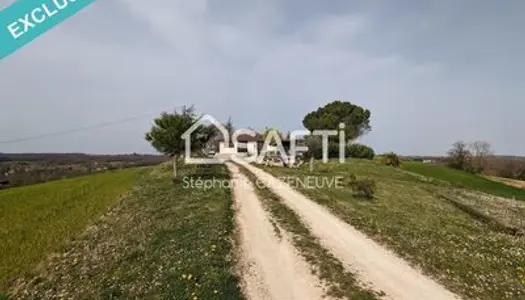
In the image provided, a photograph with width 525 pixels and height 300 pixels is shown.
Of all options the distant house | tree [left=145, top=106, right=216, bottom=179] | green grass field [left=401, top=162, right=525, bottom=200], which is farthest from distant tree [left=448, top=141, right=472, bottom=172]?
tree [left=145, top=106, right=216, bottom=179]

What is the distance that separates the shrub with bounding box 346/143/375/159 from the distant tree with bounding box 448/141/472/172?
24568 millimetres

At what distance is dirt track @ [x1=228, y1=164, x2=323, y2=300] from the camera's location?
1036 centimetres

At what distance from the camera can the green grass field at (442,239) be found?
11631mm

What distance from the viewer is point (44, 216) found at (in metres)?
24.3

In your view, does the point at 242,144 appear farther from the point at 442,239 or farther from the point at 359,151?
the point at 442,239

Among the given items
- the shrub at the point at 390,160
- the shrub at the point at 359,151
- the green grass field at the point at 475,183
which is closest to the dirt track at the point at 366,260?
the green grass field at the point at 475,183

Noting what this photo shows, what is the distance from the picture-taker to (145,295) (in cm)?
1055

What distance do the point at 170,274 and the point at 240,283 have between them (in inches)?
108

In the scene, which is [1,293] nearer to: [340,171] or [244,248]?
[244,248]

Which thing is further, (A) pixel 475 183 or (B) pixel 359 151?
(B) pixel 359 151

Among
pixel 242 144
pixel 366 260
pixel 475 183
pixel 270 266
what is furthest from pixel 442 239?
pixel 242 144

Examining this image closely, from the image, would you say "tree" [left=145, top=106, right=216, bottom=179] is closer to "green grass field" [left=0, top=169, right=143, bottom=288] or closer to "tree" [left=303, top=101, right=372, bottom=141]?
"green grass field" [left=0, top=169, right=143, bottom=288]

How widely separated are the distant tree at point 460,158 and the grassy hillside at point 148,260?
76.7 meters

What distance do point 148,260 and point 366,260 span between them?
896 centimetres
